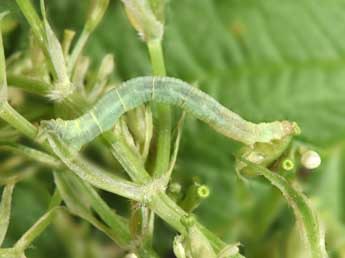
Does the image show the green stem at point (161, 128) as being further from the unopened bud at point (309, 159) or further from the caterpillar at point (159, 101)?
the unopened bud at point (309, 159)

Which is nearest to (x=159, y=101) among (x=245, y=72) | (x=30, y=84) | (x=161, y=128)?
(x=161, y=128)

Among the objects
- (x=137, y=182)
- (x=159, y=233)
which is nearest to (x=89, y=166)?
(x=137, y=182)

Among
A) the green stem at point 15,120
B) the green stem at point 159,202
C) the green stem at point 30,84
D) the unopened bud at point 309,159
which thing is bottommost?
the green stem at point 159,202

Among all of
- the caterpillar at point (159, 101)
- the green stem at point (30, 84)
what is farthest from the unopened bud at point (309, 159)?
the green stem at point (30, 84)

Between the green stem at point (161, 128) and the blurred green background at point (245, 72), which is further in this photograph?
the blurred green background at point (245, 72)

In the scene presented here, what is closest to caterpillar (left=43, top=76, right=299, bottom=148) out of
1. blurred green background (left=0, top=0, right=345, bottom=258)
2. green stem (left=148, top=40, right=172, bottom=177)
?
green stem (left=148, top=40, right=172, bottom=177)

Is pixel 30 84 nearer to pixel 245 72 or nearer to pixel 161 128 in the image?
pixel 161 128

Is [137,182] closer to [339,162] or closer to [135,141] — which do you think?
[135,141]
